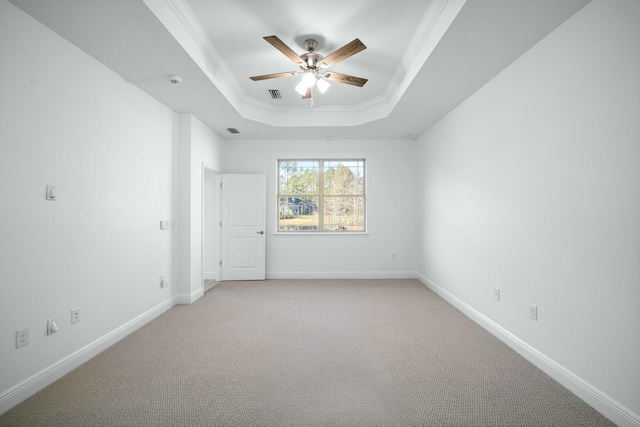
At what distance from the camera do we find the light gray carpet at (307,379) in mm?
1751

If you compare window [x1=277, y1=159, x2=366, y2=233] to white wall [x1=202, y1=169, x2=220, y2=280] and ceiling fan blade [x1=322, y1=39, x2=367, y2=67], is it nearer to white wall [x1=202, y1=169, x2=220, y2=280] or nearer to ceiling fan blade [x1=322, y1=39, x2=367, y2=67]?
white wall [x1=202, y1=169, x2=220, y2=280]

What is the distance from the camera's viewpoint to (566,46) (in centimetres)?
208

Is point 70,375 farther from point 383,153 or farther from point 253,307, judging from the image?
point 383,153

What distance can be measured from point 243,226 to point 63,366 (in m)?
3.27

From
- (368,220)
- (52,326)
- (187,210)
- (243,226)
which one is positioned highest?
(187,210)

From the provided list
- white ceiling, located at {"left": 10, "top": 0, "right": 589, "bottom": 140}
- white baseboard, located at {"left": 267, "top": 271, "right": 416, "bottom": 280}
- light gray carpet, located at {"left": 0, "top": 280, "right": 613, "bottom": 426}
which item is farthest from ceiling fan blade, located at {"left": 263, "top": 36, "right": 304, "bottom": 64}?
white baseboard, located at {"left": 267, "top": 271, "right": 416, "bottom": 280}

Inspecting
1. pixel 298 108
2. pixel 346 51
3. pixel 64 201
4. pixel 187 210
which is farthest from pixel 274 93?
pixel 64 201

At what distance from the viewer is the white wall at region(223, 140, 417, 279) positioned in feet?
17.9

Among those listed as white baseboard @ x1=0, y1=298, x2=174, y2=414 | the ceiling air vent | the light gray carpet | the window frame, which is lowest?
the light gray carpet

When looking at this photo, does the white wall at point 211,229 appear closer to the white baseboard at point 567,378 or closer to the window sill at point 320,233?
the window sill at point 320,233

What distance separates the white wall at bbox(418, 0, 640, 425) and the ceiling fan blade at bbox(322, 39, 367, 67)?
1399 mm

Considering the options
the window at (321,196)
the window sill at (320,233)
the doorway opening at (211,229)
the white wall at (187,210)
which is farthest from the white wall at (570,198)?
the doorway opening at (211,229)

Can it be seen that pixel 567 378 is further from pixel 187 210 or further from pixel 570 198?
pixel 187 210

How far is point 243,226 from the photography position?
532 cm
